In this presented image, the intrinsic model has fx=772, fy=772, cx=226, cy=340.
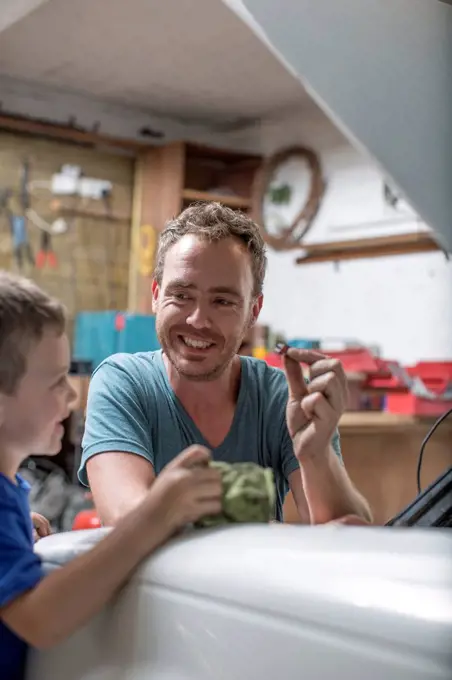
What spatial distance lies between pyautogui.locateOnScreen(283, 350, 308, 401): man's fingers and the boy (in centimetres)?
6

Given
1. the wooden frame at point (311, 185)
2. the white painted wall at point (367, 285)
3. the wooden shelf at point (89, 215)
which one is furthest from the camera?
Result: the white painted wall at point (367, 285)

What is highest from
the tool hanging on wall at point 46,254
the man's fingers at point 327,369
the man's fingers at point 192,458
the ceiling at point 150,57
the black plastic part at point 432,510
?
the ceiling at point 150,57

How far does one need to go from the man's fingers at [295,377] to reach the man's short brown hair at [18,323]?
0.41 ft

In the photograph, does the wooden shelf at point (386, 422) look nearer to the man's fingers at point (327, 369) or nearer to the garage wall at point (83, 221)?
the man's fingers at point (327, 369)

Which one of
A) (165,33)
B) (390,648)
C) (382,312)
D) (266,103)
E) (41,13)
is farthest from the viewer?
(382,312)

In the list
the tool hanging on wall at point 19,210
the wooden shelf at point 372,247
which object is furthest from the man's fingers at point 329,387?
the wooden shelf at point 372,247

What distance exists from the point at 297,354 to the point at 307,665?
170 mm

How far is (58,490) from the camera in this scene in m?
0.52

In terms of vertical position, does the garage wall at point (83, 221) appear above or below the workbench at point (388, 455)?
above

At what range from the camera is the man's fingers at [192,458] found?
39cm

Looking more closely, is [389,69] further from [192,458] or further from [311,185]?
[311,185]

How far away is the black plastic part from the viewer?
1.37 ft

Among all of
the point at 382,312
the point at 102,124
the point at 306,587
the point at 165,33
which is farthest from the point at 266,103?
the point at 382,312

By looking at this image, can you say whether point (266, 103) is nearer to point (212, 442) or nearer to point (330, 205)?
point (212, 442)
